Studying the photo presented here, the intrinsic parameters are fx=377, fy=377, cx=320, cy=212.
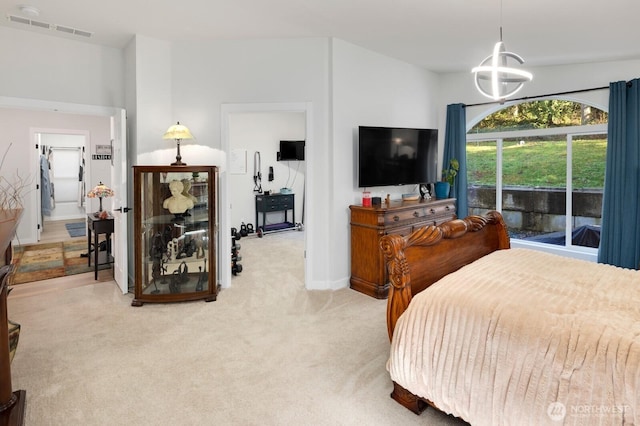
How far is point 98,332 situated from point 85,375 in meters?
0.74

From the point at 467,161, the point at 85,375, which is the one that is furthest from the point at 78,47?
the point at 467,161

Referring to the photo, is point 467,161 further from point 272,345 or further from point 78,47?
point 78,47

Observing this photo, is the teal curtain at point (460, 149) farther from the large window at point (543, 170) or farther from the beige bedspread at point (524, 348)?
the beige bedspread at point (524, 348)

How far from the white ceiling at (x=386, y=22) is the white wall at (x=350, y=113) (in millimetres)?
235

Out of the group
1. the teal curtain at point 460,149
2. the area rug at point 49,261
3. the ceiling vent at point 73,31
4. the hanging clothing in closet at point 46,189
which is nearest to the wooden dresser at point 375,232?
the teal curtain at point 460,149

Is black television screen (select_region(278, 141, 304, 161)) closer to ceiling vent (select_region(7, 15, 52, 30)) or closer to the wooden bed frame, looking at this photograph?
ceiling vent (select_region(7, 15, 52, 30))

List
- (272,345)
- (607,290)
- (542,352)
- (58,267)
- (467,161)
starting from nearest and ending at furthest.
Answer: (542,352), (607,290), (272,345), (58,267), (467,161)

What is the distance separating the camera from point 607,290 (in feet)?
6.62

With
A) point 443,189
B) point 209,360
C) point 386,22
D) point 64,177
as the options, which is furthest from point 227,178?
point 64,177

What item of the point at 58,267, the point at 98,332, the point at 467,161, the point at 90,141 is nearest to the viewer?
the point at 98,332

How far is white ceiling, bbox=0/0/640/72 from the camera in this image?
319 cm

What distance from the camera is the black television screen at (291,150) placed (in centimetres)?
793

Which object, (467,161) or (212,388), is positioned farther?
(467,161)

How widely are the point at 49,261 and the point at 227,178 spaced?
336 centimetres
